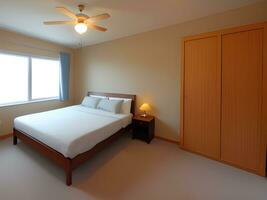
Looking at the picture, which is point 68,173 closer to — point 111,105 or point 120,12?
point 111,105

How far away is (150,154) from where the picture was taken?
8.65 feet

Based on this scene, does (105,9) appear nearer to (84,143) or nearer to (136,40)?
(136,40)

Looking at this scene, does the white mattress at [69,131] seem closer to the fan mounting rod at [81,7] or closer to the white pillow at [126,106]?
the white pillow at [126,106]

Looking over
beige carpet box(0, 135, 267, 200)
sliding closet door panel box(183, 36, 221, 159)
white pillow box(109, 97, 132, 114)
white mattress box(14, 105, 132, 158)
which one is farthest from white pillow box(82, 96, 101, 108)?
sliding closet door panel box(183, 36, 221, 159)

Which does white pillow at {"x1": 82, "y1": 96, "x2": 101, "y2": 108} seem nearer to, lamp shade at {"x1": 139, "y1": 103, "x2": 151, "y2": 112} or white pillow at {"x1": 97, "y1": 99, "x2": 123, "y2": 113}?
white pillow at {"x1": 97, "y1": 99, "x2": 123, "y2": 113}

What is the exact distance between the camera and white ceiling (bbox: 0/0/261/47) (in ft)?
6.94

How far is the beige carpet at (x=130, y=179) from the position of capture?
168cm

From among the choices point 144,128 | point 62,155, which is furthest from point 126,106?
point 62,155

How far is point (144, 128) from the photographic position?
3.18 meters

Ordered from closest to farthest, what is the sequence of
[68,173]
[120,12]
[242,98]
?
[68,173] < [242,98] < [120,12]

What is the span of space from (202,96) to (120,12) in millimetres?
2031

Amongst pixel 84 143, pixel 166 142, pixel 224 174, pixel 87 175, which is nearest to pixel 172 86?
pixel 166 142

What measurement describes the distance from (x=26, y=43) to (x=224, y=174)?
5004mm

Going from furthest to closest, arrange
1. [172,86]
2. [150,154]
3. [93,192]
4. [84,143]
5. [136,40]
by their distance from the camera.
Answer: [136,40] → [172,86] → [150,154] → [84,143] → [93,192]
